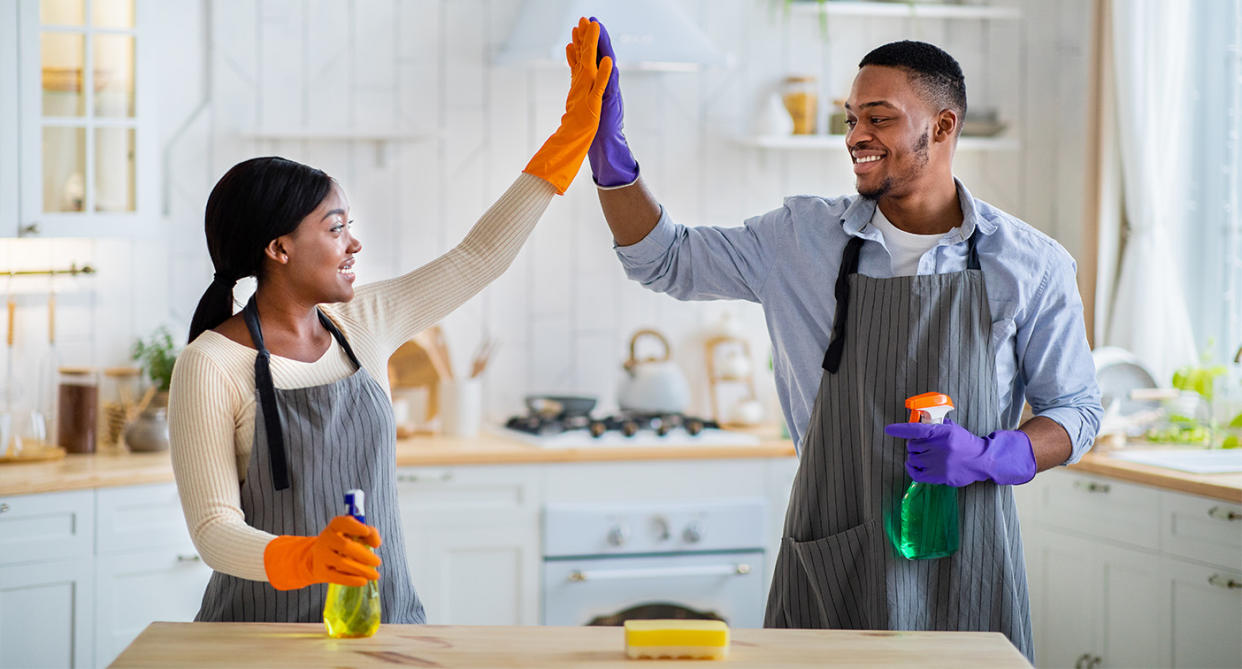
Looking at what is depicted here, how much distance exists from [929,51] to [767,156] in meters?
1.99

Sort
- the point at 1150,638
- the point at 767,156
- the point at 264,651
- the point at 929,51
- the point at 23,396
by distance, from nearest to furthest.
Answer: the point at 264,651
the point at 929,51
the point at 1150,638
the point at 23,396
the point at 767,156

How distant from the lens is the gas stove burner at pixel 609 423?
3375 millimetres

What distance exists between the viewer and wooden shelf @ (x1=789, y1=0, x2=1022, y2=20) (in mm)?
3789

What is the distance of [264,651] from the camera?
1.45m

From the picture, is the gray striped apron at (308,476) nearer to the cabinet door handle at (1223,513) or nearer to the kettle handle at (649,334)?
the cabinet door handle at (1223,513)

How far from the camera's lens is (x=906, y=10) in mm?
3830

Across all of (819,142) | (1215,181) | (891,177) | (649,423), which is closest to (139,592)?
(649,423)

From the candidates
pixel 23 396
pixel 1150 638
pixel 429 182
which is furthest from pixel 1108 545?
pixel 23 396

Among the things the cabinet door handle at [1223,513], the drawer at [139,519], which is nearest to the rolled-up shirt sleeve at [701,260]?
the cabinet door handle at [1223,513]

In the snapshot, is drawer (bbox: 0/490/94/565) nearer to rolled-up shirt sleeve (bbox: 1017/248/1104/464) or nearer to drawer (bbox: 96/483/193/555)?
drawer (bbox: 96/483/193/555)

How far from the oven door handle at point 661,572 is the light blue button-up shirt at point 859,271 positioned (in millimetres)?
1289

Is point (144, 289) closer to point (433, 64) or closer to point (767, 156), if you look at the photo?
point (433, 64)

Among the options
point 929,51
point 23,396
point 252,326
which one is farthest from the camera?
point 23,396

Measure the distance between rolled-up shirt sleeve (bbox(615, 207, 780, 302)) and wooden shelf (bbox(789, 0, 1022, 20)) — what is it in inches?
77.7
